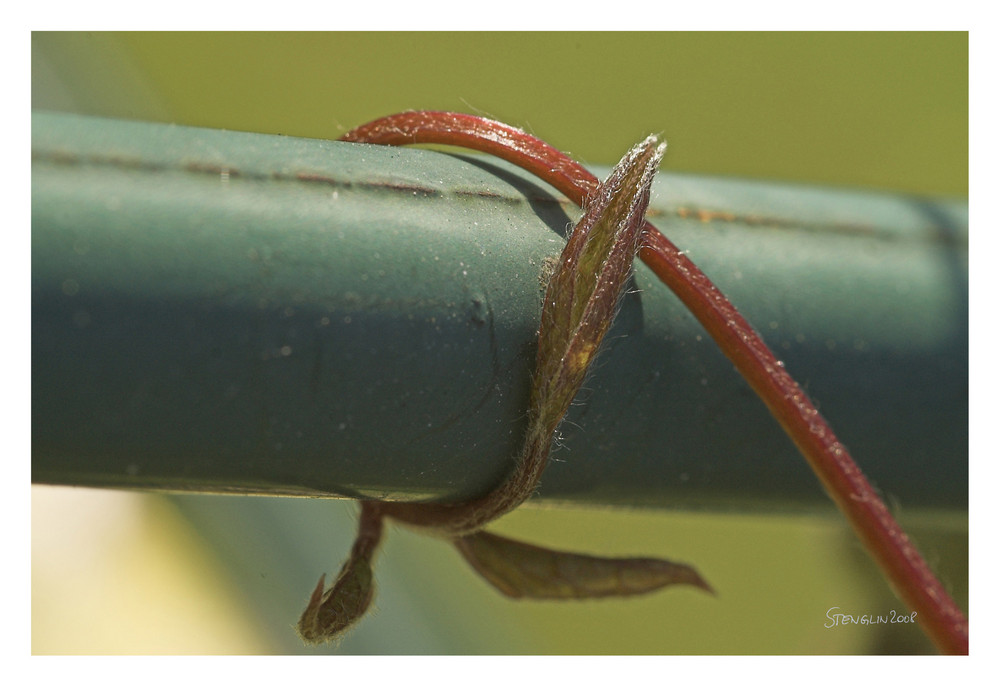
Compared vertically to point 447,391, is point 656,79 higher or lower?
higher

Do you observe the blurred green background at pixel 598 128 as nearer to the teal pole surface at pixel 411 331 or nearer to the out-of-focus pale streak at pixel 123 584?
the out-of-focus pale streak at pixel 123 584

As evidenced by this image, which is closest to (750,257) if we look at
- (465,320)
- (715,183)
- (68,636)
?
(715,183)

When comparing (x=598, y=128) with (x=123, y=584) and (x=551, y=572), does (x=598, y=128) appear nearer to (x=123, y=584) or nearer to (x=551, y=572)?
(x=123, y=584)

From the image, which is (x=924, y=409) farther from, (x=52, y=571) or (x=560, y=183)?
(x=52, y=571)

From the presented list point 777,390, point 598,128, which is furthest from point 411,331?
point 598,128

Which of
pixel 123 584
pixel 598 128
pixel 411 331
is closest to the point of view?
pixel 411 331

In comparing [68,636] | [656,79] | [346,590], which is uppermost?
[656,79]

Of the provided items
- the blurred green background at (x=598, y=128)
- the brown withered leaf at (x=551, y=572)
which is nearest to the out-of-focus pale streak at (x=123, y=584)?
the blurred green background at (x=598, y=128)
